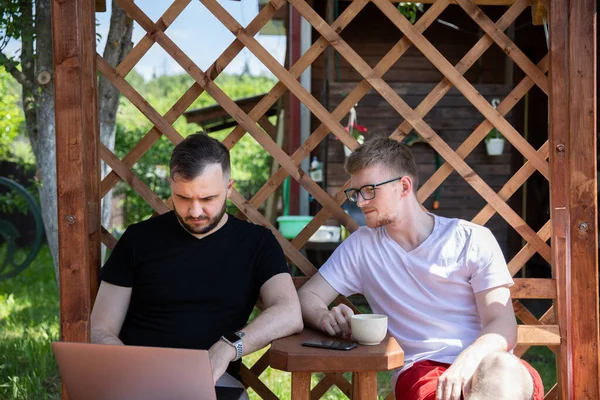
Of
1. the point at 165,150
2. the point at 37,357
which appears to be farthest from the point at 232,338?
the point at 165,150

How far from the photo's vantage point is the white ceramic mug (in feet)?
5.50

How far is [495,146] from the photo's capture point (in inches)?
203

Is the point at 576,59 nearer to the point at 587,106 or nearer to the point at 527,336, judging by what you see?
the point at 587,106

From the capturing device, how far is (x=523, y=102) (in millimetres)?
5730

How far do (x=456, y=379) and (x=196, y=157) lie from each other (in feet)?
2.88

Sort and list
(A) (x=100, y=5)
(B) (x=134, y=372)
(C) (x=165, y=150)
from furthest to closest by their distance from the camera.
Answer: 1. (C) (x=165, y=150)
2. (A) (x=100, y=5)
3. (B) (x=134, y=372)

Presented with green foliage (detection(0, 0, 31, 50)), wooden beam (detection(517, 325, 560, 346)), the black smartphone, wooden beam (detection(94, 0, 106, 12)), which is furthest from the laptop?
green foliage (detection(0, 0, 31, 50))

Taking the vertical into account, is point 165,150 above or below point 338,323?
above

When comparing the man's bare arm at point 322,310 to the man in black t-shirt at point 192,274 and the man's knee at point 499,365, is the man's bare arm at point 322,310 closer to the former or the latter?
the man in black t-shirt at point 192,274

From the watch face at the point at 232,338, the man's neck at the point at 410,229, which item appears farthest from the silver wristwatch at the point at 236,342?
the man's neck at the point at 410,229

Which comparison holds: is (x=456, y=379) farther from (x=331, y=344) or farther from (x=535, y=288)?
(x=535, y=288)

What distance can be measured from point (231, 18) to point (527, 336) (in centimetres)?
134

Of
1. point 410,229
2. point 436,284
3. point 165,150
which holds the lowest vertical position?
point 436,284

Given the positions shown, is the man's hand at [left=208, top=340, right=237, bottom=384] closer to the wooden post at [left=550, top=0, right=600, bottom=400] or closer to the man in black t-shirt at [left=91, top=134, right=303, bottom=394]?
the man in black t-shirt at [left=91, top=134, right=303, bottom=394]
